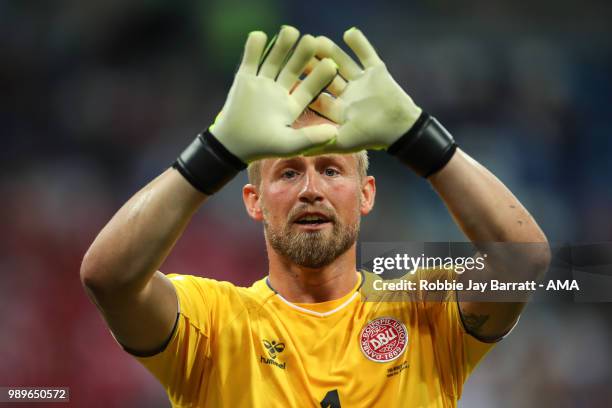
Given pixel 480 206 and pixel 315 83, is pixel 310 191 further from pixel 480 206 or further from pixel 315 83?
pixel 480 206

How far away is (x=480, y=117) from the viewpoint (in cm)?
563

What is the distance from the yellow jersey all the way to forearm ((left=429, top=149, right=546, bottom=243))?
0.45 metres

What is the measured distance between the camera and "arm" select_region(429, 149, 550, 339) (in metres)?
2.22

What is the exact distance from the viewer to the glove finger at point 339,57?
7.53 feet

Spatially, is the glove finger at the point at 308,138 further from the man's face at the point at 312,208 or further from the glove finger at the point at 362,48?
the man's face at the point at 312,208

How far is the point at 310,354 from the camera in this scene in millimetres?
2586

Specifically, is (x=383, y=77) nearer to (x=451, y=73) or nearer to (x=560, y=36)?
(x=451, y=73)

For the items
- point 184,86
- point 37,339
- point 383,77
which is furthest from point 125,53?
point 383,77

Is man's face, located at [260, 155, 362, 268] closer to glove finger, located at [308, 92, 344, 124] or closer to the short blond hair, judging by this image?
the short blond hair

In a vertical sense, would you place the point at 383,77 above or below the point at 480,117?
below

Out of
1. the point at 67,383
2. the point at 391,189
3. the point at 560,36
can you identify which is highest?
the point at 560,36

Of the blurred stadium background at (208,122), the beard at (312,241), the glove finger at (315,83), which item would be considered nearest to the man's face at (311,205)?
the beard at (312,241)

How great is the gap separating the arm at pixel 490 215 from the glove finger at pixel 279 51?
2.01 ft

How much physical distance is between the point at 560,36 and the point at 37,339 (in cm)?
466
